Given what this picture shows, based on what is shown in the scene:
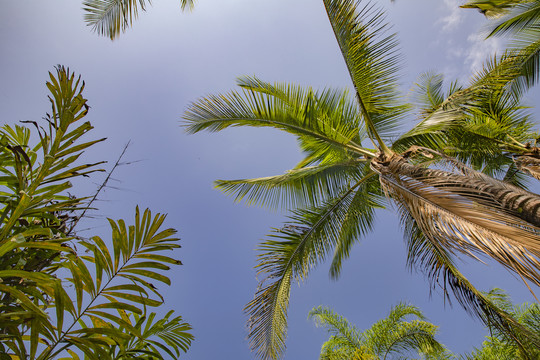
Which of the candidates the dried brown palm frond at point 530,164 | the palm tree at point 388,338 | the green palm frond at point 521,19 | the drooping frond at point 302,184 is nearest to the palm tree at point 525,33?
the green palm frond at point 521,19

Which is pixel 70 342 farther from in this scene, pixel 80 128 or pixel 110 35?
pixel 110 35

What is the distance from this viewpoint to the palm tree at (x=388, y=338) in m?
7.20

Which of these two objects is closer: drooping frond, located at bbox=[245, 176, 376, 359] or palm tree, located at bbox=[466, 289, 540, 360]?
drooping frond, located at bbox=[245, 176, 376, 359]

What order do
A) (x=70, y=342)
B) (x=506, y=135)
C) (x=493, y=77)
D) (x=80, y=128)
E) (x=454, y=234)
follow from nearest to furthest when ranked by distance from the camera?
(x=70, y=342), (x=80, y=128), (x=454, y=234), (x=493, y=77), (x=506, y=135)

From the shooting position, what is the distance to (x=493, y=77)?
478cm

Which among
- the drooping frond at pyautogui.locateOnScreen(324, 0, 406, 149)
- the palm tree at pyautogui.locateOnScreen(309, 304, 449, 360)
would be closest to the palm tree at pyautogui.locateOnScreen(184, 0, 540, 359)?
the drooping frond at pyautogui.locateOnScreen(324, 0, 406, 149)

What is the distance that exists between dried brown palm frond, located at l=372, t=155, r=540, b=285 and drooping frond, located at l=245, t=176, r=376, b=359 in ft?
7.79

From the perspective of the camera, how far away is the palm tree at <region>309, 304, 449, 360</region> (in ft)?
23.6

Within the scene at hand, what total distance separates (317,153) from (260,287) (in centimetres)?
275

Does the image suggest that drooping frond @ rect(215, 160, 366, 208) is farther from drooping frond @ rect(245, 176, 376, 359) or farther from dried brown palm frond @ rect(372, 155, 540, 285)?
dried brown palm frond @ rect(372, 155, 540, 285)

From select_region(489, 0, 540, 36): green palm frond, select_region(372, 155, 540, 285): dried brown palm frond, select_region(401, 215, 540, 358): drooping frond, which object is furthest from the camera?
select_region(489, 0, 540, 36): green palm frond

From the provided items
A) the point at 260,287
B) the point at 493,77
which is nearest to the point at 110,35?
the point at 260,287

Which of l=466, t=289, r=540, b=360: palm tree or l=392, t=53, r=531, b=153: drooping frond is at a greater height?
l=392, t=53, r=531, b=153: drooping frond

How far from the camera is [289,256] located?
5.15 metres
